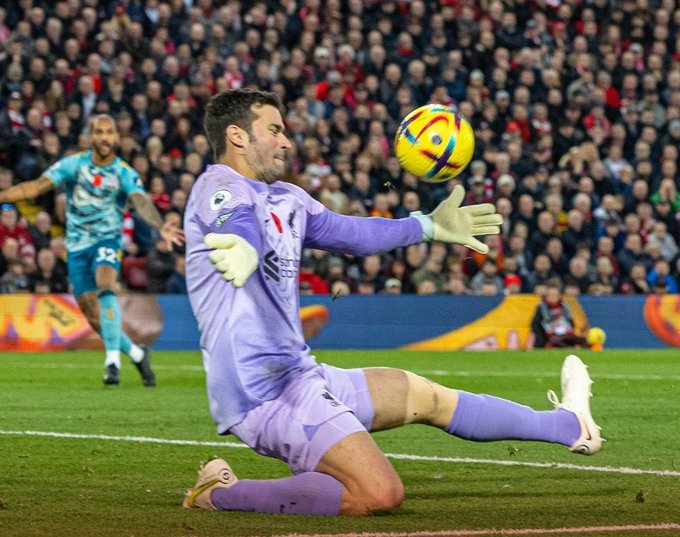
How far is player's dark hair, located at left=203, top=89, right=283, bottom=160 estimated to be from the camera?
5863 mm

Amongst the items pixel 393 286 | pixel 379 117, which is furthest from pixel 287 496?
pixel 379 117

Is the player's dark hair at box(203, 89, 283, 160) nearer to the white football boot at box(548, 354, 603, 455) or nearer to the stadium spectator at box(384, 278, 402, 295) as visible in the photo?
the white football boot at box(548, 354, 603, 455)

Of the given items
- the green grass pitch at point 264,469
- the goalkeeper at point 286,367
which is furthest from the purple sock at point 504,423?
the green grass pitch at point 264,469

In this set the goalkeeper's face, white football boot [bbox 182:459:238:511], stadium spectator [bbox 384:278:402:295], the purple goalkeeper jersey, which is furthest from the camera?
stadium spectator [bbox 384:278:402:295]

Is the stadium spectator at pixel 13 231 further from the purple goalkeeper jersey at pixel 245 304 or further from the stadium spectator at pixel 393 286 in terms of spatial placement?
the purple goalkeeper jersey at pixel 245 304

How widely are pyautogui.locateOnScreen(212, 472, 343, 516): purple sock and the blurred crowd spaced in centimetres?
Answer: 1225

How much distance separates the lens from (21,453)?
25.0 feet

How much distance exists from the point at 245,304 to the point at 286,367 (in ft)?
0.97

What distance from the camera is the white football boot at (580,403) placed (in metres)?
6.12

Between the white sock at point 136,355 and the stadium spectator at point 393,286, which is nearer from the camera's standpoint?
the white sock at point 136,355

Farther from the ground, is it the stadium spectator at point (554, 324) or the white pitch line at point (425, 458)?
the white pitch line at point (425, 458)

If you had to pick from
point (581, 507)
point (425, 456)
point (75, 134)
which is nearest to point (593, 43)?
point (75, 134)

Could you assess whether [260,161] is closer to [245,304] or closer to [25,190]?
[245,304]

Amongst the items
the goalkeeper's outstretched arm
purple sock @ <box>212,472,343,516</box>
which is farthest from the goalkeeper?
the goalkeeper's outstretched arm
